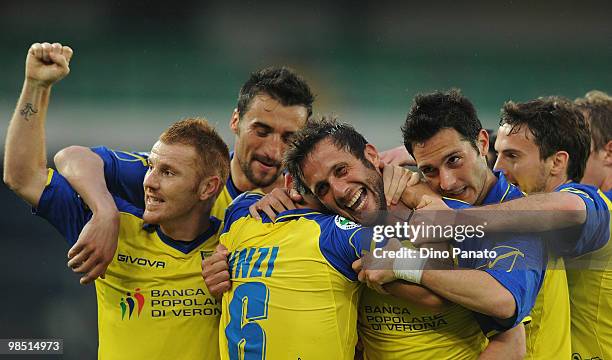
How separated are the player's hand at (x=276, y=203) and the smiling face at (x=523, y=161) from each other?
1209 mm

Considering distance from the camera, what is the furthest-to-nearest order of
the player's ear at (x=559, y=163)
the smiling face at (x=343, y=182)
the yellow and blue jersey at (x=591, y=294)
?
1. the player's ear at (x=559, y=163)
2. the yellow and blue jersey at (x=591, y=294)
3. the smiling face at (x=343, y=182)

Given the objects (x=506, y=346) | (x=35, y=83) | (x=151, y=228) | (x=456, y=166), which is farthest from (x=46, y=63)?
(x=506, y=346)

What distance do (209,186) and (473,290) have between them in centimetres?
136

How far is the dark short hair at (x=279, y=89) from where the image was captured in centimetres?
436

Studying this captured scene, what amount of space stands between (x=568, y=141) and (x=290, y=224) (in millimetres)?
1520

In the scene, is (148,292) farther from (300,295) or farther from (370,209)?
(370,209)


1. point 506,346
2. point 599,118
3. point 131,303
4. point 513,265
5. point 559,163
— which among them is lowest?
point 506,346

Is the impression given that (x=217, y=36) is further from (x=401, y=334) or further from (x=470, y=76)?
(x=401, y=334)

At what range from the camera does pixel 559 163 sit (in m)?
3.87

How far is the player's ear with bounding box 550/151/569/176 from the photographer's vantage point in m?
3.84

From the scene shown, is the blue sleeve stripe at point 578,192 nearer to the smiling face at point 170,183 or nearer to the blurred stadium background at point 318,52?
the smiling face at point 170,183

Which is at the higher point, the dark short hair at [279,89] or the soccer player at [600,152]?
the dark short hair at [279,89]

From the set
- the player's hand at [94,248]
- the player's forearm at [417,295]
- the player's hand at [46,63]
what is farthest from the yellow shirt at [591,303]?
the player's hand at [46,63]

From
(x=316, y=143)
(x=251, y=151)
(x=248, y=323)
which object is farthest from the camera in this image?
(x=251, y=151)
